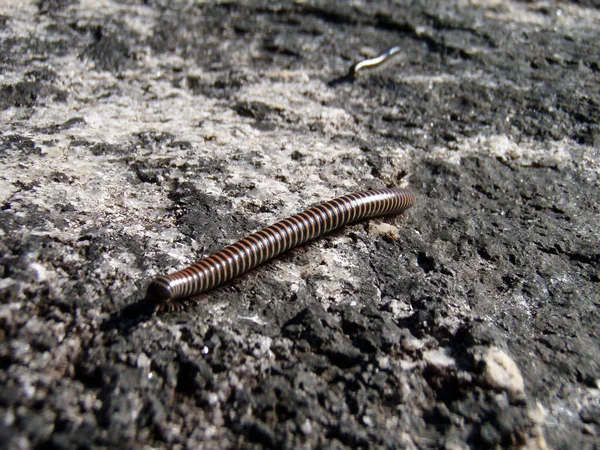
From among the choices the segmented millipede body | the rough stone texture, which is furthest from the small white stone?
the segmented millipede body

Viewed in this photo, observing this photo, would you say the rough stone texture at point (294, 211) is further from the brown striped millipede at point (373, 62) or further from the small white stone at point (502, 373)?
the brown striped millipede at point (373, 62)

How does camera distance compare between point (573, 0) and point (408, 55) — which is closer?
point (408, 55)

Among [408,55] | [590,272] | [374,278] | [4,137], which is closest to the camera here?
[374,278]

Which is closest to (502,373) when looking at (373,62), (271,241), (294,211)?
(271,241)

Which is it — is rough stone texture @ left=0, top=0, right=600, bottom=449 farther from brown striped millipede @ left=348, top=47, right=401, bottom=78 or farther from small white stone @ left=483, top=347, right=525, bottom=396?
brown striped millipede @ left=348, top=47, right=401, bottom=78

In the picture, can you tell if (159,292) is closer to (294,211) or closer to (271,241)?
(271,241)

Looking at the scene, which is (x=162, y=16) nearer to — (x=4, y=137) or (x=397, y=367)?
(x=4, y=137)

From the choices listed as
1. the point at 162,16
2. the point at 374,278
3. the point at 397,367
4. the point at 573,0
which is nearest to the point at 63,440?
the point at 397,367
